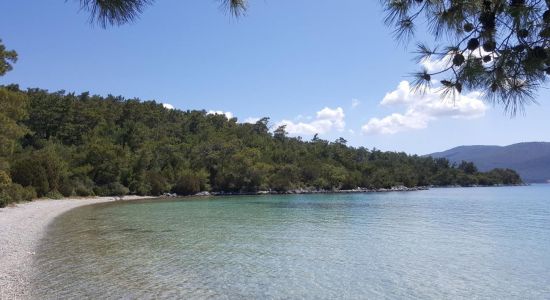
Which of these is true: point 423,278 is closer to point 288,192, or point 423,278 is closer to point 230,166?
point 230,166

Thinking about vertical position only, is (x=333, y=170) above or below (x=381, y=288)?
above

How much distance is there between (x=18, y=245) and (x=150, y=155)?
57735mm

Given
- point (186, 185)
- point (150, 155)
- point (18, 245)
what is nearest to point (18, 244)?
point (18, 245)

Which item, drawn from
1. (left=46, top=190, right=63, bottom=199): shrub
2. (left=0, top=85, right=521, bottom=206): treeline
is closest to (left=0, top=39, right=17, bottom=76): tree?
(left=0, top=85, right=521, bottom=206): treeline

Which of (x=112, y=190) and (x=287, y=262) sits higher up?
(x=112, y=190)

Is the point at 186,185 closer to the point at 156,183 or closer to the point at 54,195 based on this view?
the point at 156,183

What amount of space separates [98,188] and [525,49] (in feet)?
208

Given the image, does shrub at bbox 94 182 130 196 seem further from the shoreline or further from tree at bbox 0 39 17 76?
tree at bbox 0 39 17 76

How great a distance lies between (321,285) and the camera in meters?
12.4

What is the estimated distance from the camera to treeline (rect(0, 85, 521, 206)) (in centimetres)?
4738

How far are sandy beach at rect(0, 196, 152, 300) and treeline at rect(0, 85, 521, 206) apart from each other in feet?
13.6

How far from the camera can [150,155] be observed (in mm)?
73750

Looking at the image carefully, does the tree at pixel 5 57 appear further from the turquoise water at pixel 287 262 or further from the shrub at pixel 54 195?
the shrub at pixel 54 195

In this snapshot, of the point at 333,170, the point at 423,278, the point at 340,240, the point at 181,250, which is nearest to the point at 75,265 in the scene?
the point at 181,250
